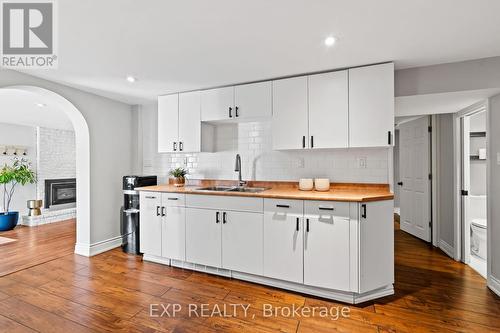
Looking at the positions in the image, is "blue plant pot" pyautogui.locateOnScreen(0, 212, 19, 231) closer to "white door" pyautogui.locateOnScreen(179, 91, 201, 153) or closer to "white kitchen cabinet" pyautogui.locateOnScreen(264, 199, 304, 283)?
"white door" pyautogui.locateOnScreen(179, 91, 201, 153)

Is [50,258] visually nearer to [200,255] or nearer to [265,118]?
[200,255]

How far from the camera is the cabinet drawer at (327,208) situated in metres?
2.24

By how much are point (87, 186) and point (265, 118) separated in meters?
2.68

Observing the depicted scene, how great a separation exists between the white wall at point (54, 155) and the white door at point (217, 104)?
527cm

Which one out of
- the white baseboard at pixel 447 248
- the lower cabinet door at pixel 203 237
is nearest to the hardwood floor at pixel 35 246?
the lower cabinet door at pixel 203 237

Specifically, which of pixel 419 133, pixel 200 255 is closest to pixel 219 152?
pixel 200 255

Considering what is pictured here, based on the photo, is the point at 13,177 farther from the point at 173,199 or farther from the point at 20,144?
the point at 173,199

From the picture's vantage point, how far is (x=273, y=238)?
251 centimetres

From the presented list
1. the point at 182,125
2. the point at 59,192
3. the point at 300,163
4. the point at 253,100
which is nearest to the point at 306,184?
the point at 300,163

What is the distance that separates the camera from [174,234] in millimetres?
3025

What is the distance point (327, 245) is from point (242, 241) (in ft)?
2.87

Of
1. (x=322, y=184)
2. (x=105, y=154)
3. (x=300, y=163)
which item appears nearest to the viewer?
(x=322, y=184)

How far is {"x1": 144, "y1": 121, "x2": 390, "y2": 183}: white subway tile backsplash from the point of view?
282cm

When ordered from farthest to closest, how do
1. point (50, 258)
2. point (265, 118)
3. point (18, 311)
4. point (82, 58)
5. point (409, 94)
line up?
point (50, 258) → point (265, 118) → point (409, 94) → point (82, 58) → point (18, 311)
